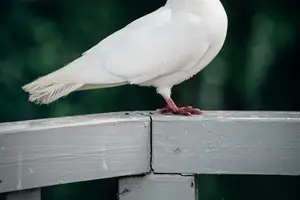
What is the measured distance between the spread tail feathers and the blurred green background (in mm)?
797

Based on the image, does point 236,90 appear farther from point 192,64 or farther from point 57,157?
point 57,157

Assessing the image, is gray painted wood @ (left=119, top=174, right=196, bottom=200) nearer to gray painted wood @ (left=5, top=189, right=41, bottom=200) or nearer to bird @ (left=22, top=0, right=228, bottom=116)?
gray painted wood @ (left=5, top=189, right=41, bottom=200)

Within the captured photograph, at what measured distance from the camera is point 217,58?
2.90 metres

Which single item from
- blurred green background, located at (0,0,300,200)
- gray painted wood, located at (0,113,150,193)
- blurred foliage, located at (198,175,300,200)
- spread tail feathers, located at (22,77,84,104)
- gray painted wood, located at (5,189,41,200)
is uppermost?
blurred green background, located at (0,0,300,200)

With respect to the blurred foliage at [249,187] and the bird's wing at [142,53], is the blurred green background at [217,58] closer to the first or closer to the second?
the blurred foliage at [249,187]

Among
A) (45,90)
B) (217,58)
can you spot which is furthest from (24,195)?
(217,58)

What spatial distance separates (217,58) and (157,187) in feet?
4.72

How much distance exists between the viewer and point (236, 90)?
2.88 metres

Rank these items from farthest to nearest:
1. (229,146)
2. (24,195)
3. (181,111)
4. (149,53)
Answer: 1. (149,53)
2. (181,111)
3. (229,146)
4. (24,195)

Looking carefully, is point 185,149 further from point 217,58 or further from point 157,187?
point 217,58

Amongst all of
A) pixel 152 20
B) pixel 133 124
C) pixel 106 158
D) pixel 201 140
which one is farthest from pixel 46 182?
pixel 152 20

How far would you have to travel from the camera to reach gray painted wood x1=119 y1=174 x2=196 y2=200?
1.54 metres

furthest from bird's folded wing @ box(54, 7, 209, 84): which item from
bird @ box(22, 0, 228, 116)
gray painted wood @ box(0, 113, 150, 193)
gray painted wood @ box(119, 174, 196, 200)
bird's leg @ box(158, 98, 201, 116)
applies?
gray painted wood @ box(119, 174, 196, 200)

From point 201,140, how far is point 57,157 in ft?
1.20
